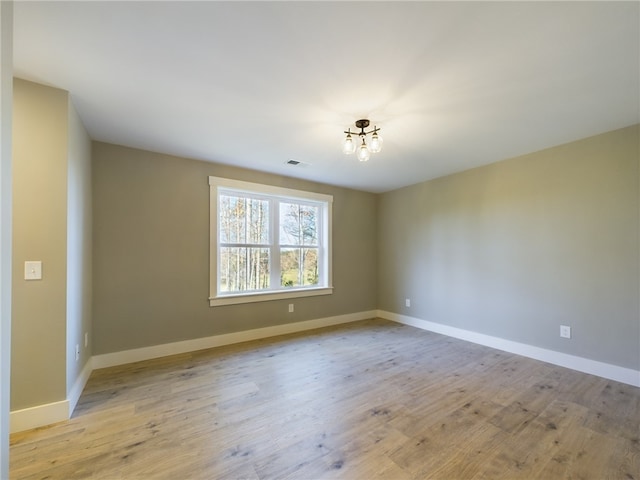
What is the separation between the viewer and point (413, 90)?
201 cm

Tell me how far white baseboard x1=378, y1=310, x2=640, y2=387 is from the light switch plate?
14.8 ft

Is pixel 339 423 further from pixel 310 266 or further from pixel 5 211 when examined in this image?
pixel 310 266

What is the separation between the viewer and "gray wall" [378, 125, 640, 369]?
2658 mm

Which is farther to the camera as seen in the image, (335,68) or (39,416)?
(39,416)

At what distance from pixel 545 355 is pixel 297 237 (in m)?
3.46

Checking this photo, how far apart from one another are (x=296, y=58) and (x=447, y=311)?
12.6ft

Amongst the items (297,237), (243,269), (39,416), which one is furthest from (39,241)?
(297,237)

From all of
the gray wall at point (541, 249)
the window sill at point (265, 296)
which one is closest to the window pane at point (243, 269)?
the window sill at point (265, 296)

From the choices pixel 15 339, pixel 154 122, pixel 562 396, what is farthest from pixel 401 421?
pixel 154 122

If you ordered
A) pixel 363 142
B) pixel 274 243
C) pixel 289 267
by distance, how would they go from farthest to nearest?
pixel 289 267
pixel 274 243
pixel 363 142

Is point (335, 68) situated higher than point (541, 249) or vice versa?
point (335, 68)

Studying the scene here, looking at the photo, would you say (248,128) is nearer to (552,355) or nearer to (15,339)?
(15,339)

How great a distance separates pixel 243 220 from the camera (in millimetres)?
3949

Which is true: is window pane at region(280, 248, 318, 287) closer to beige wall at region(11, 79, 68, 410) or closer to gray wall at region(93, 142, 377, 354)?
gray wall at region(93, 142, 377, 354)
